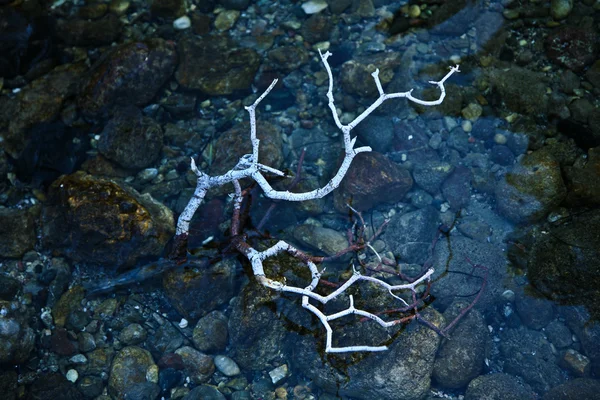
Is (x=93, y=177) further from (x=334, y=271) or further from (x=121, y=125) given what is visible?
(x=334, y=271)

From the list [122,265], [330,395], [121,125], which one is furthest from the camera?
[121,125]

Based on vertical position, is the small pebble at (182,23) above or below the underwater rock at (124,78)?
above

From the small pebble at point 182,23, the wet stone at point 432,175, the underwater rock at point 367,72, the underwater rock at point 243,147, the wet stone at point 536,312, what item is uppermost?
the small pebble at point 182,23

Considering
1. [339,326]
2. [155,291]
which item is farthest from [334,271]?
[155,291]

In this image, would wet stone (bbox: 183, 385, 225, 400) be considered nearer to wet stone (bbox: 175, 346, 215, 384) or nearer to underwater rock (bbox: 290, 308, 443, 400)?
wet stone (bbox: 175, 346, 215, 384)

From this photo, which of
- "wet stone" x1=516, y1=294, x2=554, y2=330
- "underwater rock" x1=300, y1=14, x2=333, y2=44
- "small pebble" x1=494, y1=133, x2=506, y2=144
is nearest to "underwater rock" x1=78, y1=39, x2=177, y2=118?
"underwater rock" x1=300, y1=14, x2=333, y2=44

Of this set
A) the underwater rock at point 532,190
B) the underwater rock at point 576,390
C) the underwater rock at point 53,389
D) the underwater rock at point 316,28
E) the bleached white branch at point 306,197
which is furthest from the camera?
the underwater rock at point 316,28

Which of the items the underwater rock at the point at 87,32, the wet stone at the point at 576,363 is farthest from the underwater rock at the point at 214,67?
the wet stone at the point at 576,363

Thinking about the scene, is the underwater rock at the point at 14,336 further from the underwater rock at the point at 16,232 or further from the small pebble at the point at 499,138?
the small pebble at the point at 499,138
